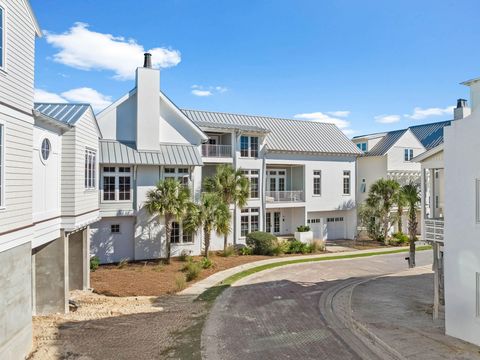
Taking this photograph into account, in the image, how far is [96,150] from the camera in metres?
18.0

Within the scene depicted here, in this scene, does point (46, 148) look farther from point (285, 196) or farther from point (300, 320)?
point (285, 196)

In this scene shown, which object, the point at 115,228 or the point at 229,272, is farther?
the point at 115,228

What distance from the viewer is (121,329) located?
12664 mm

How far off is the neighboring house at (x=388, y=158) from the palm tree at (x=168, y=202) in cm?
1989

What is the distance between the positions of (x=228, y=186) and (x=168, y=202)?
4938mm

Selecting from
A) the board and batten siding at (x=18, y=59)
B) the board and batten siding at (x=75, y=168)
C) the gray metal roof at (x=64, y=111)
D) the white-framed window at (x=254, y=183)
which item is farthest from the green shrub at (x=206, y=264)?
the board and batten siding at (x=18, y=59)

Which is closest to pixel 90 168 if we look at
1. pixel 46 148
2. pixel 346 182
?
pixel 46 148

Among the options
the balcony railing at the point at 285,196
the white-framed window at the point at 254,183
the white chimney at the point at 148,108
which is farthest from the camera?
the balcony railing at the point at 285,196

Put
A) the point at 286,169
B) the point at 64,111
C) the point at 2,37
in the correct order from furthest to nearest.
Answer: the point at 286,169
the point at 64,111
the point at 2,37

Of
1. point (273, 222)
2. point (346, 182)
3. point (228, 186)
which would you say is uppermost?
point (346, 182)

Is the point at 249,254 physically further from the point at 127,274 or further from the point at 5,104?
the point at 5,104

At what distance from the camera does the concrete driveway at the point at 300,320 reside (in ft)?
35.9

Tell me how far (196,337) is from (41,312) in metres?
6.42

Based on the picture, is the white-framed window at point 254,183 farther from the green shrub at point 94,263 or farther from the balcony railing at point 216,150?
the green shrub at point 94,263
